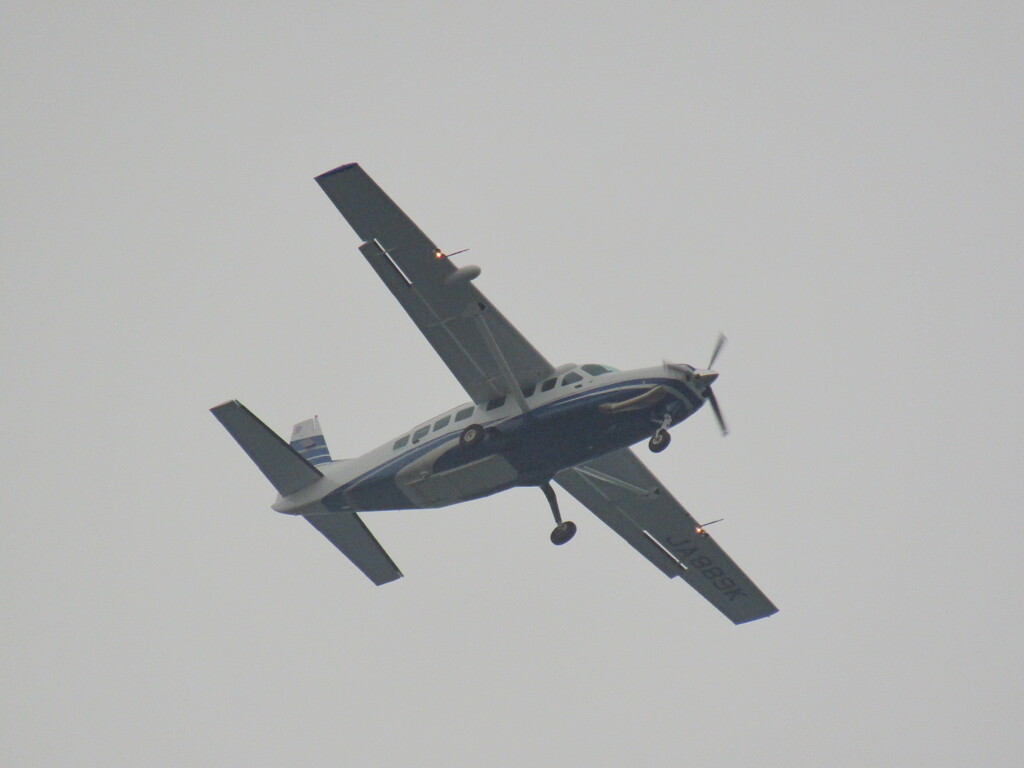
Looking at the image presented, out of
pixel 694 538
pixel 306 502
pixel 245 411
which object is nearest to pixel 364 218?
pixel 245 411

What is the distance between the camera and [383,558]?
29.4 metres

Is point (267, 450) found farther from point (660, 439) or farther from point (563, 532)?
point (660, 439)

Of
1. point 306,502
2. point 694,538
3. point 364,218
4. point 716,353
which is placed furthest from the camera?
point 694,538

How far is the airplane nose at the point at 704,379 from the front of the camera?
2533cm

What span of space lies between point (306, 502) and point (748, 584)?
1111cm

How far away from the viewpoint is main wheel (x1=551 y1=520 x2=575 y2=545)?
2731 centimetres

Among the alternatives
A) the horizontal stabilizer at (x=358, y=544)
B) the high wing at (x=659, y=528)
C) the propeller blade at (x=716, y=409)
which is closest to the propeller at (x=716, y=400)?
the propeller blade at (x=716, y=409)

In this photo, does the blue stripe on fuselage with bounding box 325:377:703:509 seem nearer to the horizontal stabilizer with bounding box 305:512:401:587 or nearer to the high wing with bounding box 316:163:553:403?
the high wing with bounding box 316:163:553:403

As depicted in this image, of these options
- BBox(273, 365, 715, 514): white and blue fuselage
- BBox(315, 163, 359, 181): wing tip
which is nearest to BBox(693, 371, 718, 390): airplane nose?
Answer: BBox(273, 365, 715, 514): white and blue fuselage

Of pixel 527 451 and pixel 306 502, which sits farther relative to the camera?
pixel 306 502

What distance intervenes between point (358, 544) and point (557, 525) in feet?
16.2

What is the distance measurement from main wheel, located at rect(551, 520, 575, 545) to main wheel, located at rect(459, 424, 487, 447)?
2.99 m

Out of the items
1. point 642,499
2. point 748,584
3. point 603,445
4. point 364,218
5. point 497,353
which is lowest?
point 748,584

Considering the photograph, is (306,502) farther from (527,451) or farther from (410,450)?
(527,451)
